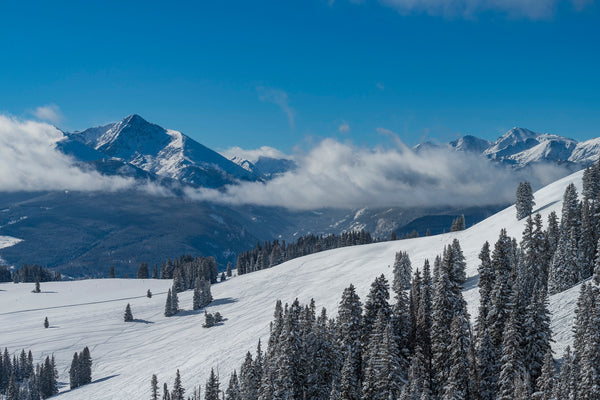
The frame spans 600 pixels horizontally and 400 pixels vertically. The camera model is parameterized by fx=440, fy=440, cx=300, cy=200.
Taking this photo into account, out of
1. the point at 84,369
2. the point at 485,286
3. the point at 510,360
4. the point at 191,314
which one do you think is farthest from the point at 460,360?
the point at 191,314

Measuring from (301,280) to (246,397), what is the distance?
82784mm

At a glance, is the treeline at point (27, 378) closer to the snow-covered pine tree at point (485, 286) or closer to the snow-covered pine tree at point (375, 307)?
the snow-covered pine tree at point (375, 307)

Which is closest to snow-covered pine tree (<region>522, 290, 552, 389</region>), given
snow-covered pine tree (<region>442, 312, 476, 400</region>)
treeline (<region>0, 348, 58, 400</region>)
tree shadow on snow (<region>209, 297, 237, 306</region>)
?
snow-covered pine tree (<region>442, 312, 476, 400</region>)

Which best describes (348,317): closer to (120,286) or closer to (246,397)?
(246,397)

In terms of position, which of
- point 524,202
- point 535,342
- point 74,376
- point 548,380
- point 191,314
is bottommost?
point 74,376

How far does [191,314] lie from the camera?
136m

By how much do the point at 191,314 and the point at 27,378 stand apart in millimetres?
44933

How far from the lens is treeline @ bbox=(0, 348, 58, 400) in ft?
306

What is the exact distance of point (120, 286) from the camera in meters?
192

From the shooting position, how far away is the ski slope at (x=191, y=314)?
8500 centimetres

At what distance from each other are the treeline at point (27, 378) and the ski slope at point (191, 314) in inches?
148

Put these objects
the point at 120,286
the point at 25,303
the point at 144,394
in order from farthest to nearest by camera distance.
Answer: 1. the point at 120,286
2. the point at 25,303
3. the point at 144,394

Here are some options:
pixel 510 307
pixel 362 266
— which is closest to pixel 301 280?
pixel 362 266

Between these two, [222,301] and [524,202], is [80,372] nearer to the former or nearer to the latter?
[222,301]
